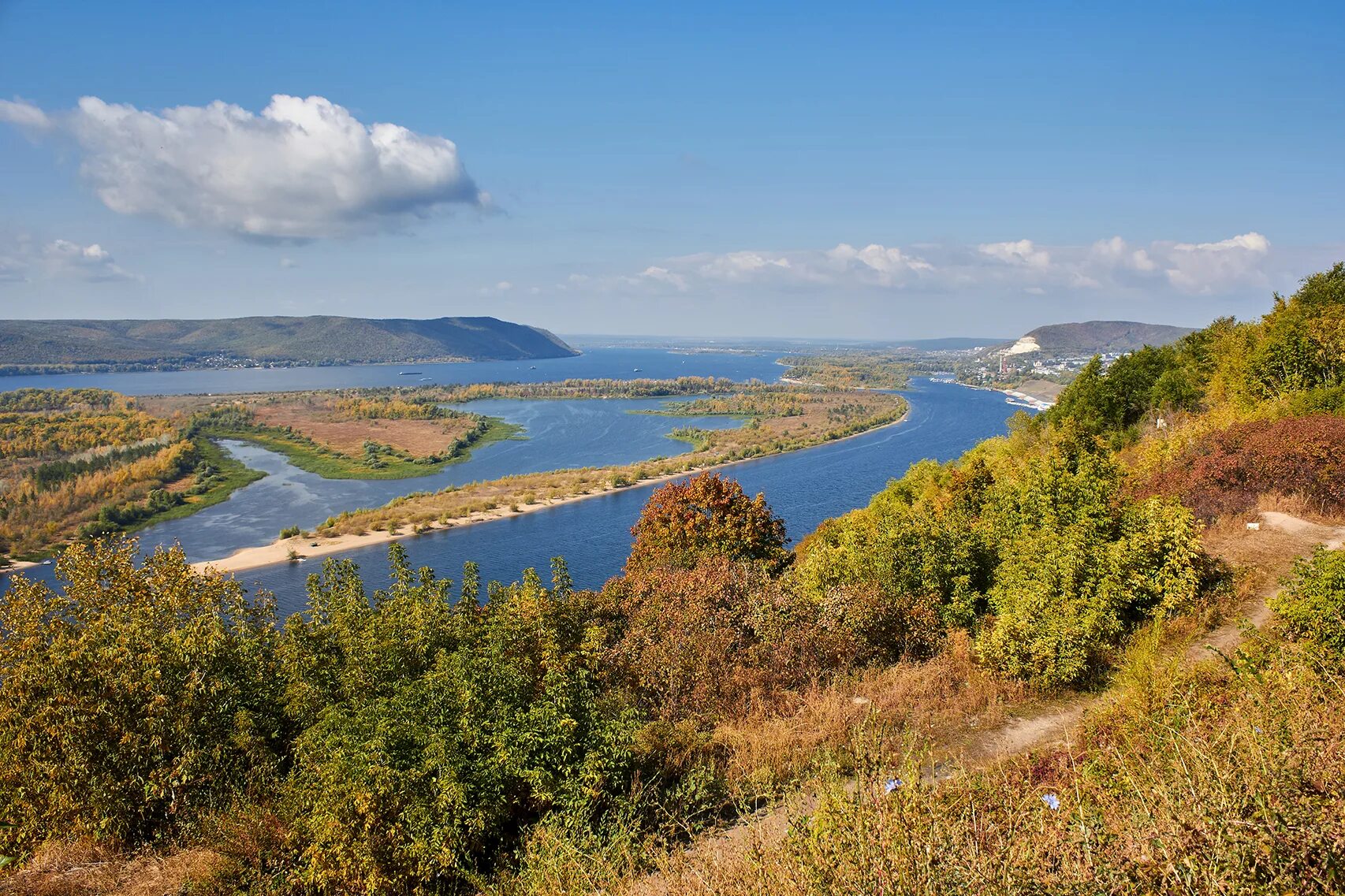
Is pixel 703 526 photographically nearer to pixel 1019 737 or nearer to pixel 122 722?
pixel 1019 737

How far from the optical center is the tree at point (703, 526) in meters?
18.8

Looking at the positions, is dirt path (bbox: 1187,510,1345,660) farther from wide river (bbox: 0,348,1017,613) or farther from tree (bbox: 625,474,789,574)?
wide river (bbox: 0,348,1017,613)

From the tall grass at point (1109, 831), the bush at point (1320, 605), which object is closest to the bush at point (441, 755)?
the tall grass at point (1109, 831)

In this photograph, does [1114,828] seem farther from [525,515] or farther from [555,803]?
[525,515]

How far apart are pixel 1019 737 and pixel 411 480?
5970 centimetres

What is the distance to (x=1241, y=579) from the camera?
959 centimetres

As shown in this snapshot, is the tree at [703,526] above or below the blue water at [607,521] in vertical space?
above

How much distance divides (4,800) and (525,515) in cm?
4214

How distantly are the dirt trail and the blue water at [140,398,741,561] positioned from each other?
41974 millimetres

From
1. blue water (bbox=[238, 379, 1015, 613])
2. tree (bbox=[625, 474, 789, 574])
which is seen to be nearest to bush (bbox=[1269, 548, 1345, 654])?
tree (bbox=[625, 474, 789, 574])

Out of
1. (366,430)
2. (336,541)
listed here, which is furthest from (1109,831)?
(366,430)

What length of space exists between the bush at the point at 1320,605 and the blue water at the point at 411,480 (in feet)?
146

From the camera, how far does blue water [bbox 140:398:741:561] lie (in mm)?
44562

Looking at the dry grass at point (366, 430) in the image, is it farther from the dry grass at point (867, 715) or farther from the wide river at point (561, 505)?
the dry grass at point (867, 715)
